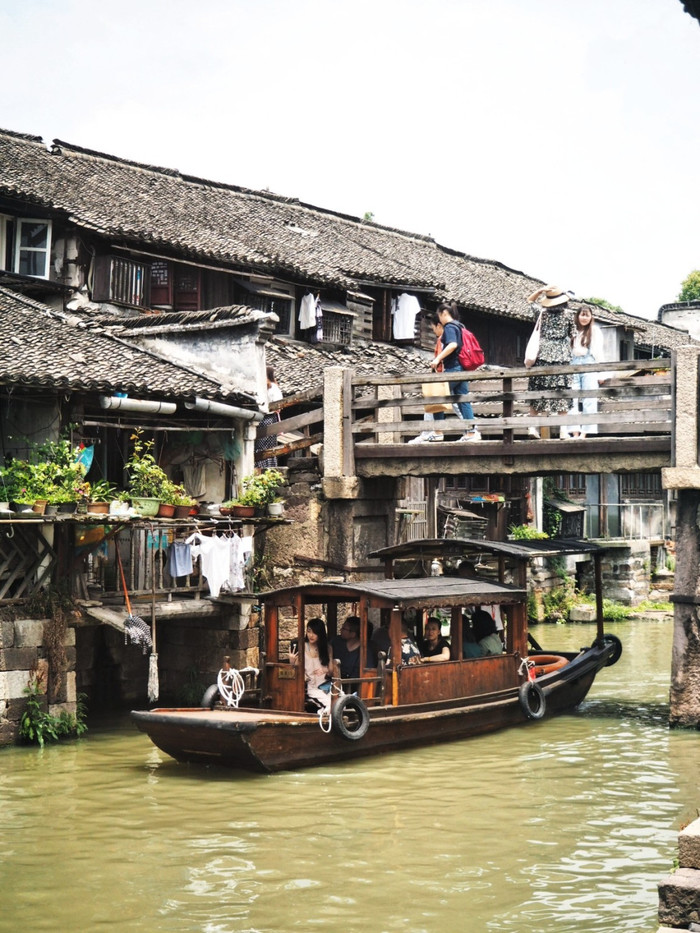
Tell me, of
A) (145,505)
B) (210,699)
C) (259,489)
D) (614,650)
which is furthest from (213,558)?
(614,650)

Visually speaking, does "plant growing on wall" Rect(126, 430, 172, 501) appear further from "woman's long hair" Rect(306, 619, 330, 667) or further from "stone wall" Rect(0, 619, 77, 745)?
"woman's long hair" Rect(306, 619, 330, 667)

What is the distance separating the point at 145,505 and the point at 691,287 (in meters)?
35.8

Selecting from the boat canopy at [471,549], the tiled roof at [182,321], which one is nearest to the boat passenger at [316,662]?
the boat canopy at [471,549]

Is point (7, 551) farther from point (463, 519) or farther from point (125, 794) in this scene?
point (463, 519)

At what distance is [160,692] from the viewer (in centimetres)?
1691

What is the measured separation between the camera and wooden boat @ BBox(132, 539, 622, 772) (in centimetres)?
1235

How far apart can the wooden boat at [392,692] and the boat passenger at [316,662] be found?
0.19 meters

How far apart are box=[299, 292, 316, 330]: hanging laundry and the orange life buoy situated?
8.40 meters

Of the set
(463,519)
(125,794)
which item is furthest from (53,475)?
(463,519)

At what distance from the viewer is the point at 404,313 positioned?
84.9 feet

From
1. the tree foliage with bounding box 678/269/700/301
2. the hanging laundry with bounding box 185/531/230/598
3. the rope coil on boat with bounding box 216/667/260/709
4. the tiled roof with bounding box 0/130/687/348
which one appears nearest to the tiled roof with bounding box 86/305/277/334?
the tiled roof with bounding box 0/130/687/348

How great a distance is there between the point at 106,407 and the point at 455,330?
4.83 m

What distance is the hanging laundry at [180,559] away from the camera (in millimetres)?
14961

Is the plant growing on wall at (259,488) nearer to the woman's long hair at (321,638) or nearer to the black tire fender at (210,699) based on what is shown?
the woman's long hair at (321,638)
